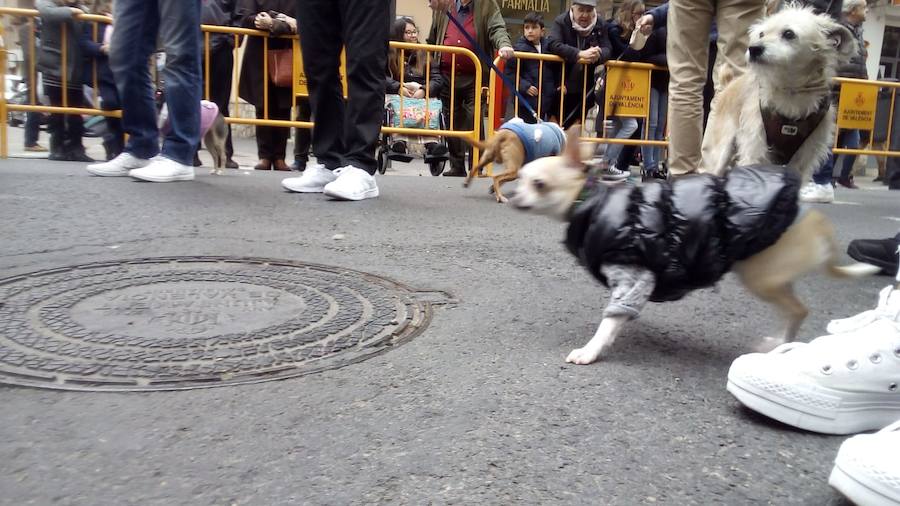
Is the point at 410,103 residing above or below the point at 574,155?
above

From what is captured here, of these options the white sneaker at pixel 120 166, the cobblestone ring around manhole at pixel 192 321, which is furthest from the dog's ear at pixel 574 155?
the white sneaker at pixel 120 166

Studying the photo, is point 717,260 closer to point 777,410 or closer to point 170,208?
point 777,410

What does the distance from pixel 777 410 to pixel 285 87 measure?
6.51 meters

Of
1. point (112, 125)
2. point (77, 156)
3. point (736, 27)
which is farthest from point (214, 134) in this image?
point (736, 27)

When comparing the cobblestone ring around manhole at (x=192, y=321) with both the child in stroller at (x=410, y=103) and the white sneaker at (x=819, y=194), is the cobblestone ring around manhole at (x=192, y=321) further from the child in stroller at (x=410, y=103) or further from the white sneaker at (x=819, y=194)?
the child in stroller at (x=410, y=103)

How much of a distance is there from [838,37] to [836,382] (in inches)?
132

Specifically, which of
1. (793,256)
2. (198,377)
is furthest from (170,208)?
(793,256)

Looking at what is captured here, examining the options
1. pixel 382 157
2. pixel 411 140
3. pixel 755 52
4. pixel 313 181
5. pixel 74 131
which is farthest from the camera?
pixel 411 140

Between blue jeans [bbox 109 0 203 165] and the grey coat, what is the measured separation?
2.32 metres

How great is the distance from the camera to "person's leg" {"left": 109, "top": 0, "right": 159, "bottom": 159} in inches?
195

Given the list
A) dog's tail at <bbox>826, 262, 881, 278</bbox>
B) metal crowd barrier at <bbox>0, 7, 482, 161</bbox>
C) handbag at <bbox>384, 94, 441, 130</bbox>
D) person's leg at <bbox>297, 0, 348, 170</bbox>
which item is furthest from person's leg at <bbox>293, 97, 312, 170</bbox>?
dog's tail at <bbox>826, 262, 881, 278</bbox>

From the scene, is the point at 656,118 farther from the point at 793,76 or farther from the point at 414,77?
the point at 793,76

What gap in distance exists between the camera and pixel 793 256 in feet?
6.95

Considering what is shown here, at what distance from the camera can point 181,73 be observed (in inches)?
195
